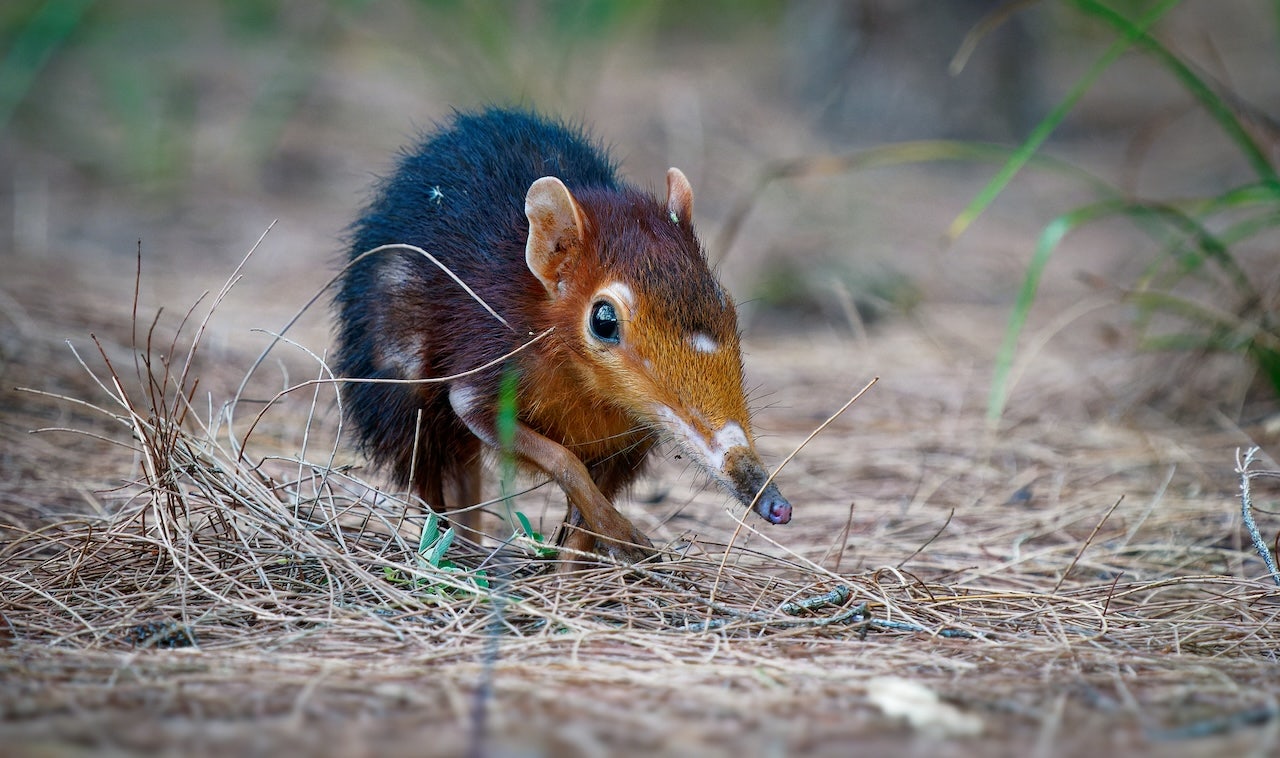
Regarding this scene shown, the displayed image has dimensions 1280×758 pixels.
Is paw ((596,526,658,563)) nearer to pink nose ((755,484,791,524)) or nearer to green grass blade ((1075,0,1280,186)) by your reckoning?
pink nose ((755,484,791,524))

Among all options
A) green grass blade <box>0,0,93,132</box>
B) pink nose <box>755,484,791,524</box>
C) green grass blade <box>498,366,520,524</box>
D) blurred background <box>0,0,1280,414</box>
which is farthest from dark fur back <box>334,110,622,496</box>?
green grass blade <box>0,0,93,132</box>

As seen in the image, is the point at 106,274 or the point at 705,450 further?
the point at 106,274

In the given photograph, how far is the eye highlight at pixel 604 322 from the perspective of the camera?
2830 millimetres

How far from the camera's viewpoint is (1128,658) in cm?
238

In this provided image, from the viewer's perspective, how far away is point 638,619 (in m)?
2.68

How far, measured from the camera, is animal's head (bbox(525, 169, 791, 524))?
267 cm

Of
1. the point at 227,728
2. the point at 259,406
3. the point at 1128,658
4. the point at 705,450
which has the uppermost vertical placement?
the point at 259,406

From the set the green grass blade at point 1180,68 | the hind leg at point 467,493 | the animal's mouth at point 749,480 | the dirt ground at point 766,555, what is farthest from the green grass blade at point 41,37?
the green grass blade at point 1180,68

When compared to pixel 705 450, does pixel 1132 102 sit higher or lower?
higher

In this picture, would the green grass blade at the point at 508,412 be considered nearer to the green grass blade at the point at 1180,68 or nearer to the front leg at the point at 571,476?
the front leg at the point at 571,476

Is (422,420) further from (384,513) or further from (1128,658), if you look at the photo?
(1128,658)

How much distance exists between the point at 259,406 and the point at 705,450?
2779 mm

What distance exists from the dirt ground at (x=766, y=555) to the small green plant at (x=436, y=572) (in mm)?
105

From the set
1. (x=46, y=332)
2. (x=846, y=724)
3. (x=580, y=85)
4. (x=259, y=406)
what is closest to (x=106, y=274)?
(x=46, y=332)
